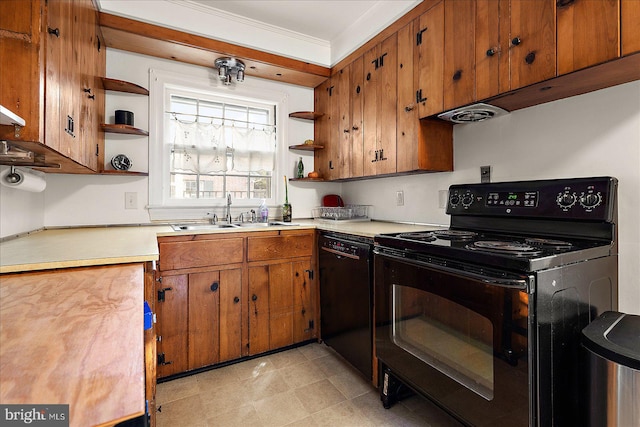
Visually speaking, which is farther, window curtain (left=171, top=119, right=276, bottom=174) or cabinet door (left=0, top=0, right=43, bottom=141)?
window curtain (left=171, top=119, right=276, bottom=174)

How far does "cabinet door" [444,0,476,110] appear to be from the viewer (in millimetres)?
1659

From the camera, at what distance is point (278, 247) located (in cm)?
232

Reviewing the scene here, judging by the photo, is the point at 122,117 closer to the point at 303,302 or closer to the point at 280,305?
the point at 280,305

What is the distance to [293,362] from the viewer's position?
Answer: 2.23 metres

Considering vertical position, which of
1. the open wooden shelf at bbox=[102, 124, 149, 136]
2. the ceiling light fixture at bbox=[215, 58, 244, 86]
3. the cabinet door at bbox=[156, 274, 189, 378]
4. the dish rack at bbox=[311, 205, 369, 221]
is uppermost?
the ceiling light fixture at bbox=[215, 58, 244, 86]

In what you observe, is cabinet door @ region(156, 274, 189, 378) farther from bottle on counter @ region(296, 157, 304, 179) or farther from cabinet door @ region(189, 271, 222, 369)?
bottle on counter @ region(296, 157, 304, 179)

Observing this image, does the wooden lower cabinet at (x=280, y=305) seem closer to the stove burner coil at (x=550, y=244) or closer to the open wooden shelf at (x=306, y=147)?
the open wooden shelf at (x=306, y=147)

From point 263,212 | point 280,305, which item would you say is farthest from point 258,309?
point 263,212

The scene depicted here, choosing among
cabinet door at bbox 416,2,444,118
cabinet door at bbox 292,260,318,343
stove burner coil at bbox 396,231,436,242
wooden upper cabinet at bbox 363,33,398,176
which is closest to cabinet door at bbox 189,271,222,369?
cabinet door at bbox 292,260,318,343

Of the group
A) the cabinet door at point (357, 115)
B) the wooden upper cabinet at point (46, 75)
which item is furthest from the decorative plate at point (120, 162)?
the cabinet door at point (357, 115)

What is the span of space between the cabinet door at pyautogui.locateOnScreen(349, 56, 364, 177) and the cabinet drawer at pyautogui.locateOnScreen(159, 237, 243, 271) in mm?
1120

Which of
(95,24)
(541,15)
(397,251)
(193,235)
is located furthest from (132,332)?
(541,15)

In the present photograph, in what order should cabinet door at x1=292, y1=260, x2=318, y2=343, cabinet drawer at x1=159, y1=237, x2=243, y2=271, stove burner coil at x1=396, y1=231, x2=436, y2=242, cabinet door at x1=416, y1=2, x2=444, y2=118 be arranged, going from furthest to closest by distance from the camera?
cabinet door at x1=292, y1=260, x2=318, y2=343 → cabinet drawer at x1=159, y1=237, x2=243, y2=271 → cabinet door at x1=416, y1=2, x2=444, y2=118 → stove burner coil at x1=396, y1=231, x2=436, y2=242

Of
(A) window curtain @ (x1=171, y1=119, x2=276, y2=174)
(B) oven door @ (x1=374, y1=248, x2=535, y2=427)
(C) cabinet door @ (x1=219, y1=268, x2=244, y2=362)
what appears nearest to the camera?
(B) oven door @ (x1=374, y1=248, x2=535, y2=427)
